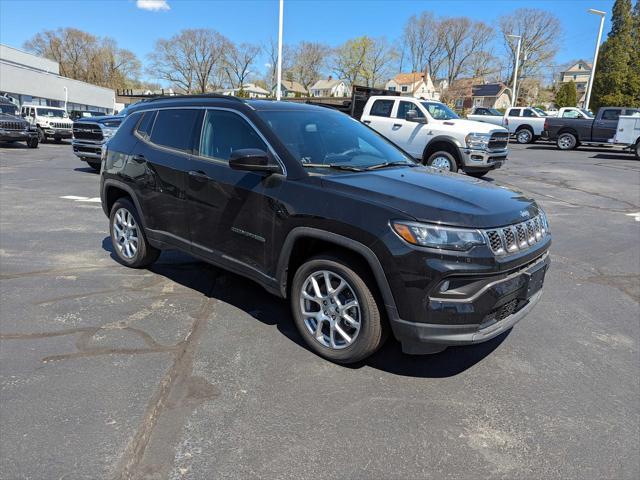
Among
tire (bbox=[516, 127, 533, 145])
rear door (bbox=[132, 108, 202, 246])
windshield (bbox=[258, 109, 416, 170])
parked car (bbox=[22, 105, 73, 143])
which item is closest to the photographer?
windshield (bbox=[258, 109, 416, 170])

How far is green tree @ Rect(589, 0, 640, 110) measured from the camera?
4000cm

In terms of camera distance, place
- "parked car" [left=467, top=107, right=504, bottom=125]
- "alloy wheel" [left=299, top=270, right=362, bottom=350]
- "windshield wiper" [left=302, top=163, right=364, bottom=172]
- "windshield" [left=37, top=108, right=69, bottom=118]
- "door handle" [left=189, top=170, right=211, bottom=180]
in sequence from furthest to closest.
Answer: "parked car" [left=467, top=107, right=504, bottom=125], "windshield" [left=37, top=108, right=69, bottom=118], "door handle" [left=189, top=170, right=211, bottom=180], "windshield wiper" [left=302, top=163, right=364, bottom=172], "alloy wheel" [left=299, top=270, right=362, bottom=350]

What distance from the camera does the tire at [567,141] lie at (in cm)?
2394

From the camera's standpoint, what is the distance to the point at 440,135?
11516 mm

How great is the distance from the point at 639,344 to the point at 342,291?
2.66m

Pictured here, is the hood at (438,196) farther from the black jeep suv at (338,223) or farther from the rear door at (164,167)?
the rear door at (164,167)

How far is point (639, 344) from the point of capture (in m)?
3.93

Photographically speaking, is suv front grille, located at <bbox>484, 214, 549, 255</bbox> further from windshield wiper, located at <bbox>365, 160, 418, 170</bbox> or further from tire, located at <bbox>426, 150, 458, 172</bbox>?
tire, located at <bbox>426, 150, 458, 172</bbox>

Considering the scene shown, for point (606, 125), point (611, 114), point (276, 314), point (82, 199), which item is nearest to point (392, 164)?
point (276, 314)

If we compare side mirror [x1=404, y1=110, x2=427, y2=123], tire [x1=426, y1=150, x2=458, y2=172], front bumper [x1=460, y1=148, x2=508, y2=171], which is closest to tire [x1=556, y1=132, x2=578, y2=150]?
front bumper [x1=460, y1=148, x2=508, y2=171]

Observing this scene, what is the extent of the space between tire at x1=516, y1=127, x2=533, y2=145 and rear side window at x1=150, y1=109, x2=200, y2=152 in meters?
27.1

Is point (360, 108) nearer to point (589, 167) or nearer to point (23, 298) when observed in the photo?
point (589, 167)

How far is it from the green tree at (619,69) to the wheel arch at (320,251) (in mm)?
45267

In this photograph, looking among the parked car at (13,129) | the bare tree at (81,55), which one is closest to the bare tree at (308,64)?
the bare tree at (81,55)
